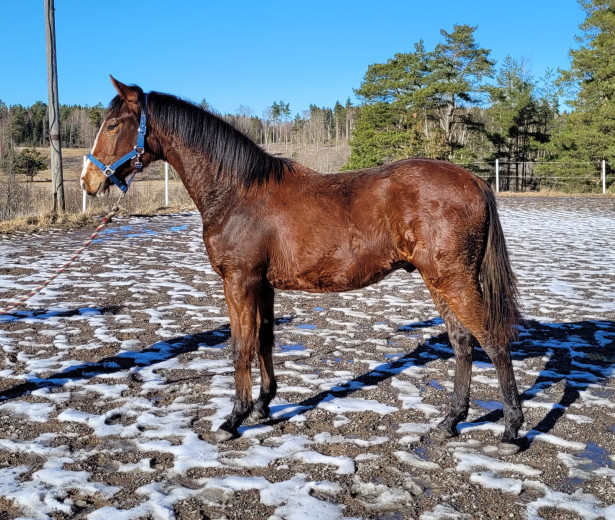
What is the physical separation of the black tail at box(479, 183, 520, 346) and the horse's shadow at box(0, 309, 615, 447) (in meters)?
0.68

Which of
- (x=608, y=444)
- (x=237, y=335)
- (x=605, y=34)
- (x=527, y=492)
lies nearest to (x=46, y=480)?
(x=237, y=335)

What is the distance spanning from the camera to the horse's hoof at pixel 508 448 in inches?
123

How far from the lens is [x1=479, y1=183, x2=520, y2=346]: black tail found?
10.9ft

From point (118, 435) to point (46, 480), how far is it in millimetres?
598

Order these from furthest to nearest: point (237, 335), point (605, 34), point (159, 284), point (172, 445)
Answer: point (605, 34) → point (159, 284) → point (237, 335) → point (172, 445)

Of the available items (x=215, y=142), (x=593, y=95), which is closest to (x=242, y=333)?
(x=215, y=142)

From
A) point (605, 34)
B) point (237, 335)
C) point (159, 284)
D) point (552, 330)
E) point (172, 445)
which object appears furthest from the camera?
point (605, 34)

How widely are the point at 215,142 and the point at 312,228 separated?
3.12ft

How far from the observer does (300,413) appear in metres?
3.75

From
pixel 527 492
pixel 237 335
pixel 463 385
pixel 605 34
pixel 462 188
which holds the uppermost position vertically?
pixel 605 34

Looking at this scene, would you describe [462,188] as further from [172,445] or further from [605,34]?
[605,34]

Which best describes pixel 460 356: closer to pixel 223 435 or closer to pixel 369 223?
pixel 369 223

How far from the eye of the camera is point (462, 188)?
3303 mm

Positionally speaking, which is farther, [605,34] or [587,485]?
[605,34]
